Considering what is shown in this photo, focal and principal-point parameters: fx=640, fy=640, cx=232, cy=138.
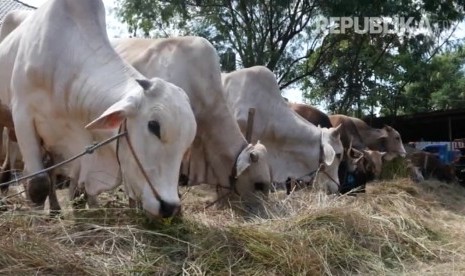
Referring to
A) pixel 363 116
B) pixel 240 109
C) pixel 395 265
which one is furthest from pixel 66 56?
pixel 363 116

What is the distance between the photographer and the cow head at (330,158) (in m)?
6.80

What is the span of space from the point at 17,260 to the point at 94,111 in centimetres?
134

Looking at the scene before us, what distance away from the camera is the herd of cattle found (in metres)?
3.38

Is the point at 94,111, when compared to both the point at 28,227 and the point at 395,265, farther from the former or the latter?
the point at 395,265

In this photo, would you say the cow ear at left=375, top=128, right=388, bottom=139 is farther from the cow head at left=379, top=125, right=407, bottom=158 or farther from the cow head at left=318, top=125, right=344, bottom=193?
the cow head at left=318, top=125, right=344, bottom=193

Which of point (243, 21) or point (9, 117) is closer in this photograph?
point (9, 117)

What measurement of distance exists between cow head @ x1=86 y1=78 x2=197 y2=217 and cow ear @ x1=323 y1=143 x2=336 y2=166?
3658 millimetres

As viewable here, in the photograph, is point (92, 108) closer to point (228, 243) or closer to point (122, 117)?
point (122, 117)

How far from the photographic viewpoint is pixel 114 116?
11.1ft

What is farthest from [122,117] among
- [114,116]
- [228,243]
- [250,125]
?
[250,125]

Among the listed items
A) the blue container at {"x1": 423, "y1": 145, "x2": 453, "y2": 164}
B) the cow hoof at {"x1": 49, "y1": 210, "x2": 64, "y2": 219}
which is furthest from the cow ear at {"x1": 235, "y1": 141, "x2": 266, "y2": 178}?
the blue container at {"x1": 423, "y1": 145, "x2": 453, "y2": 164}

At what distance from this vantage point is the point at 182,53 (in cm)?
560

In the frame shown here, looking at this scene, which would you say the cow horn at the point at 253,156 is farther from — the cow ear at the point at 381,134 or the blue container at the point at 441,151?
the blue container at the point at 441,151

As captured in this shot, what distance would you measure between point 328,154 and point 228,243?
151 inches
